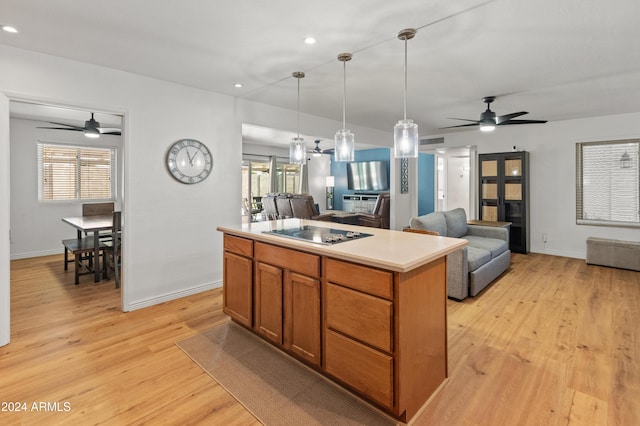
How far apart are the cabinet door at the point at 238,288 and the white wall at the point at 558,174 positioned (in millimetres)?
5799

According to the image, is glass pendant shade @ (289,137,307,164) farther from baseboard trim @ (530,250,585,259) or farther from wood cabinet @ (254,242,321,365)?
baseboard trim @ (530,250,585,259)

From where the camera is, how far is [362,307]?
1.81m

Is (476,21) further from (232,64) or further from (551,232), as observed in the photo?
(551,232)

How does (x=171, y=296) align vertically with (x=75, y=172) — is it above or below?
below

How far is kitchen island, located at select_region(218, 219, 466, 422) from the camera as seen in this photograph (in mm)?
1705

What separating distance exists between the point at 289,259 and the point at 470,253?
258 centimetres

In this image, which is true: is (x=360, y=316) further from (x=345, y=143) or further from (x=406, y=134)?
(x=345, y=143)

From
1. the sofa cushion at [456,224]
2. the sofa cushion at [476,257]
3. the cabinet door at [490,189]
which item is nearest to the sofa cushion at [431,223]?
the sofa cushion at [456,224]

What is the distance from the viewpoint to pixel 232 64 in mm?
3035

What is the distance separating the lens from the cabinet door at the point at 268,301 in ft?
7.82

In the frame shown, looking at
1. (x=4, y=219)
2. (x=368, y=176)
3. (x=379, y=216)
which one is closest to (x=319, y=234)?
(x=4, y=219)

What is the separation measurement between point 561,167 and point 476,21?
188 inches

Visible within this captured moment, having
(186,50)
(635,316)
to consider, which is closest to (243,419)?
(186,50)

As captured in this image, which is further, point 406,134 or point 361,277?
point 406,134
